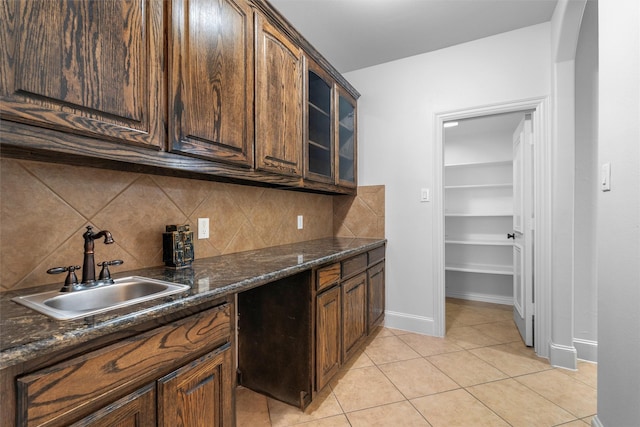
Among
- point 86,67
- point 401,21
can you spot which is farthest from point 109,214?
point 401,21

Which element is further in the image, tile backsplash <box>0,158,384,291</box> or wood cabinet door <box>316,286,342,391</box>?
wood cabinet door <box>316,286,342,391</box>

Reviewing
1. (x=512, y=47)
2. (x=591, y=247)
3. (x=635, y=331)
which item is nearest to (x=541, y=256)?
(x=591, y=247)

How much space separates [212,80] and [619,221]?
1781 mm

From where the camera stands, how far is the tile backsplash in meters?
0.97

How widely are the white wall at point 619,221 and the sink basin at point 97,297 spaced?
1604mm

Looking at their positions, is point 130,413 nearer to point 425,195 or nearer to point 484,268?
point 425,195

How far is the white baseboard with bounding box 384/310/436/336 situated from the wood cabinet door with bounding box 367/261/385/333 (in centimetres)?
14

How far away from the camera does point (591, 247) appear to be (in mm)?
2170

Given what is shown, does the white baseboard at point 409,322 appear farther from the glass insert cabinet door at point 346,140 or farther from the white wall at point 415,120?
the glass insert cabinet door at point 346,140

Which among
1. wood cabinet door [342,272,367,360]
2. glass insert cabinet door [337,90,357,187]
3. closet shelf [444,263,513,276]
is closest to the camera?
wood cabinet door [342,272,367,360]

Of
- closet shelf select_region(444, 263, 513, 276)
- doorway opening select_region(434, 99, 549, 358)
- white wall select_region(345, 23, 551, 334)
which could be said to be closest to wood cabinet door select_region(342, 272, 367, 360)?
white wall select_region(345, 23, 551, 334)

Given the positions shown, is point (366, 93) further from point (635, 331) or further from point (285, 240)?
point (635, 331)

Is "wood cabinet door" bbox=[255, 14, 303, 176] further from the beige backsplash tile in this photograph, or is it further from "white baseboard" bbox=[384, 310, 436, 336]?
"white baseboard" bbox=[384, 310, 436, 336]

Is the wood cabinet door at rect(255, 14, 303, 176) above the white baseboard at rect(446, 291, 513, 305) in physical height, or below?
above
